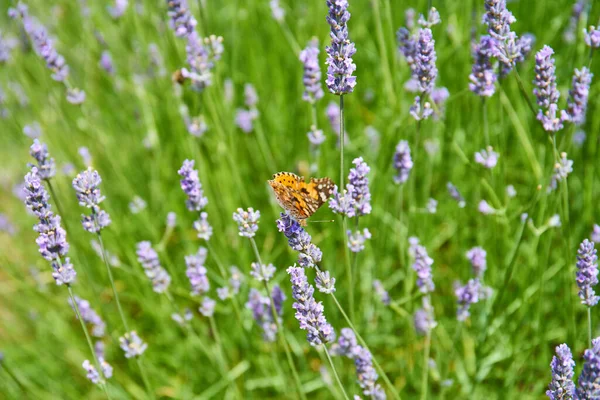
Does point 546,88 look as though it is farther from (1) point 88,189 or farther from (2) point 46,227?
(2) point 46,227

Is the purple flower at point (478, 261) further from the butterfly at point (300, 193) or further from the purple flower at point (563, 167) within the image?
the butterfly at point (300, 193)

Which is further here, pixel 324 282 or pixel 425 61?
pixel 425 61

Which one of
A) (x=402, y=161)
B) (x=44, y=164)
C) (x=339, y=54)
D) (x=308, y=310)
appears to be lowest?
(x=308, y=310)

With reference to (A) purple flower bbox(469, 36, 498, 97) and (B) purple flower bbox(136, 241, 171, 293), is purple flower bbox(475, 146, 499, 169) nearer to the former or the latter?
(A) purple flower bbox(469, 36, 498, 97)

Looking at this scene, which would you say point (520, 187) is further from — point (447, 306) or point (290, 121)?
point (290, 121)

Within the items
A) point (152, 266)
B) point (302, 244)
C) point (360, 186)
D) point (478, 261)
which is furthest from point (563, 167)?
point (152, 266)

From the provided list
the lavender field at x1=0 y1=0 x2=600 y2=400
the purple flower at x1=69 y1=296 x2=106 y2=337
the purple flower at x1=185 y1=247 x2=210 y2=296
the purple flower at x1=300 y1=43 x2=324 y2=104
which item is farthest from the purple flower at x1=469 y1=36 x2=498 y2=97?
the purple flower at x1=69 y1=296 x2=106 y2=337

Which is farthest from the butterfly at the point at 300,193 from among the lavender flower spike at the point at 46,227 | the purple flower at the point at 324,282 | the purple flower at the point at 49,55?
the purple flower at the point at 49,55
